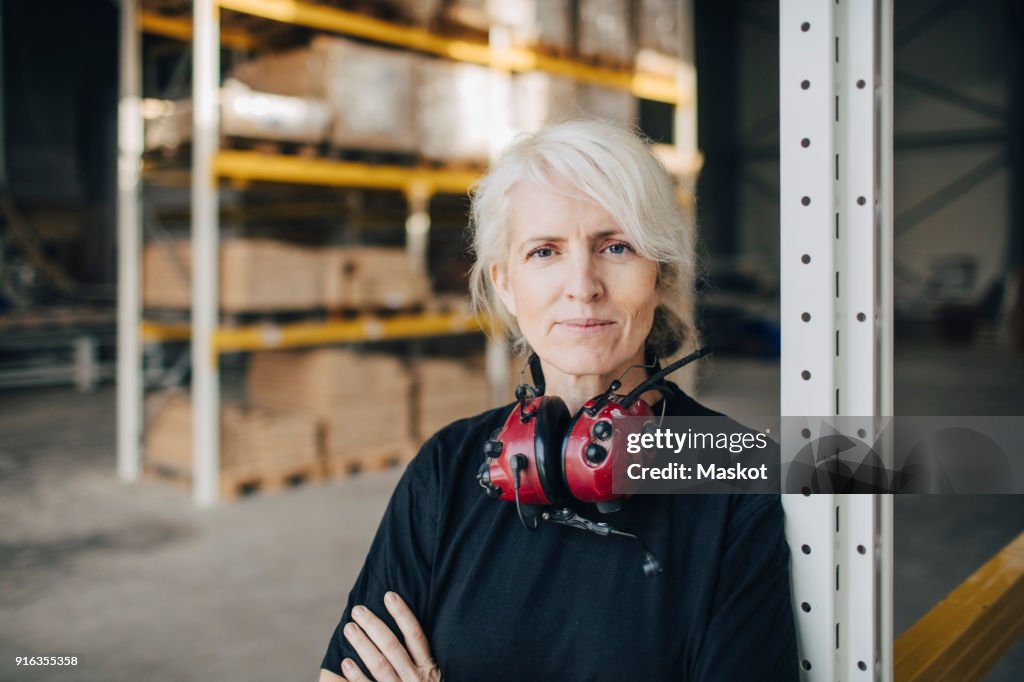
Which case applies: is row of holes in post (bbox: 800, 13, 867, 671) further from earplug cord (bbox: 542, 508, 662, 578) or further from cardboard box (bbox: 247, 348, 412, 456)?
cardboard box (bbox: 247, 348, 412, 456)

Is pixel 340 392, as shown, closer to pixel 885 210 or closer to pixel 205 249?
pixel 205 249

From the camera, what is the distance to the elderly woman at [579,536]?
1527 mm

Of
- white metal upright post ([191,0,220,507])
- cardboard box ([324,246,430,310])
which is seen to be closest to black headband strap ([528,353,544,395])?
white metal upright post ([191,0,220,507])

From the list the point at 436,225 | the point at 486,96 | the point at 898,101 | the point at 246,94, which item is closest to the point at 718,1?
the point at 898,101

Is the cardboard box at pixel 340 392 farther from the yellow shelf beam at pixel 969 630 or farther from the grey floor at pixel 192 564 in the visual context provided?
the yellow shelf beam at pixel 969 630

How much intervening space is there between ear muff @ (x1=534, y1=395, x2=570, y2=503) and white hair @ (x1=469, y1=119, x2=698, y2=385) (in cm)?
37

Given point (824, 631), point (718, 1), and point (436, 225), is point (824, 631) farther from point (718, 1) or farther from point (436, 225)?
point (718, 1)

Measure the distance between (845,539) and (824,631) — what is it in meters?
0.17

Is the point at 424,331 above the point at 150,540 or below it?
above

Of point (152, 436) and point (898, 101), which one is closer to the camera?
point (152, 436)

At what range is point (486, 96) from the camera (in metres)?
7.51

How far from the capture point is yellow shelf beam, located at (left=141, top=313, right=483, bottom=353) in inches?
240

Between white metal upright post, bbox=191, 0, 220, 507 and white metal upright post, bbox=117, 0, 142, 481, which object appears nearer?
white metal upright post, bbox=191, 0, 220, 507

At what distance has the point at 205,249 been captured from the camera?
6.04 m
